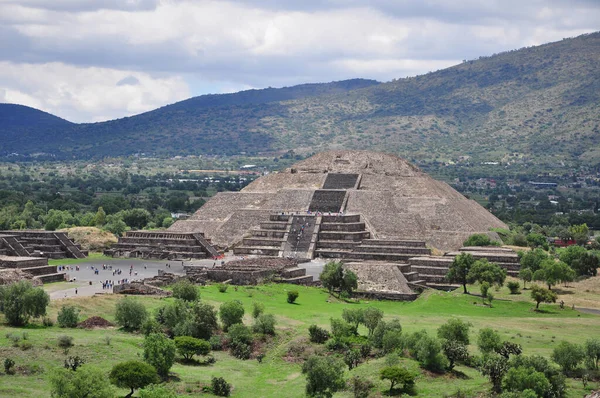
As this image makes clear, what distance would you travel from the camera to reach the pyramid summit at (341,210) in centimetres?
9819

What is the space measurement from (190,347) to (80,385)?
12075 mm

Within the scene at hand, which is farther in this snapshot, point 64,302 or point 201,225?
point 201,225

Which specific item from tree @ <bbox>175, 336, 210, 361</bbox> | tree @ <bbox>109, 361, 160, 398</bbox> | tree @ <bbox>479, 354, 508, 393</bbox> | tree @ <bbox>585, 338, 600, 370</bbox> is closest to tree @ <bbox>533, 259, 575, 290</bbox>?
tree @ <bbox>585, 338, 600, 370</bbox>

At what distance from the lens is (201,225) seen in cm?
11075

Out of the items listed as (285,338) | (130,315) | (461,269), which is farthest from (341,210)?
(130,315)

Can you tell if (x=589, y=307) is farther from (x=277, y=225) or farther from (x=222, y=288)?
(x=277, y=225)

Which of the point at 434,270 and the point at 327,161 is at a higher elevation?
the point at 327,161

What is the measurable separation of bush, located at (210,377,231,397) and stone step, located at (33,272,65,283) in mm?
27292

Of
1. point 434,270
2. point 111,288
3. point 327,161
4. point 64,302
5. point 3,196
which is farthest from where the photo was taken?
point 3,196

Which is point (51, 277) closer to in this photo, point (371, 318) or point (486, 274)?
point (371, 318)

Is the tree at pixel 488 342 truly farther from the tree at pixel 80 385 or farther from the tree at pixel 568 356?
the tree at pixel 80 385

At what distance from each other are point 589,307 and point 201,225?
50.7 m

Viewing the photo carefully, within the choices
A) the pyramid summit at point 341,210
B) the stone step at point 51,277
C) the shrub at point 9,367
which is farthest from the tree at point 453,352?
the pyramid summit at point 341,210

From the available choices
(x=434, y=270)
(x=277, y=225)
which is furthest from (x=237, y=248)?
(x=434, y=270)
